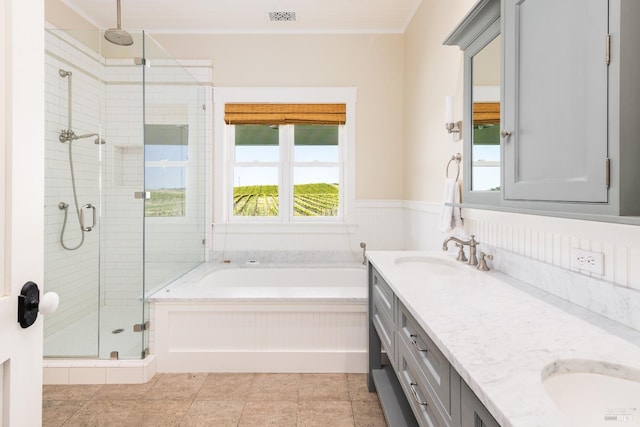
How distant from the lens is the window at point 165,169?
2.63m


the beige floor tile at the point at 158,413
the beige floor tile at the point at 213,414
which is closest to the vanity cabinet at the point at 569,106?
the beige floor tile at the point at 213,414

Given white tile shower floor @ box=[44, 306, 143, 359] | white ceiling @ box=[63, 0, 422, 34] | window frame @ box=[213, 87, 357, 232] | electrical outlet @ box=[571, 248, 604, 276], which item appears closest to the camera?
electrical outlet @ box=[571, 248, 604, 276]

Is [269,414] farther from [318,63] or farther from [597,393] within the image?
[318,63]

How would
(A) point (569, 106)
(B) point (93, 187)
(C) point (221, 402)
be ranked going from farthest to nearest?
(B) point (93, 187)
(C) point (221, 402)
(A) point (569, 106)

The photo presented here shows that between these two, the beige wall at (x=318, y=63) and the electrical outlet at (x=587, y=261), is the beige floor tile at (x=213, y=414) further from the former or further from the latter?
the beige wall at (x=318, y=63)

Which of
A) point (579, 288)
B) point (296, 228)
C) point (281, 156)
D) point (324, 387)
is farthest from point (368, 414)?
point (281, 156)

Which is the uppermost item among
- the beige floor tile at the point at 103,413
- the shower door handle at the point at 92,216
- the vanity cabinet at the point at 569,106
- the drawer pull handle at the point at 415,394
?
the vanity cabinet at the point at 569,106

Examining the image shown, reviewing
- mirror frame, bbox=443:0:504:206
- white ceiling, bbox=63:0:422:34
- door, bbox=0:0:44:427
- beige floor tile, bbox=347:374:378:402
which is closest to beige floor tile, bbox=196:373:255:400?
beige floor tile, bbox=347:374:378:402

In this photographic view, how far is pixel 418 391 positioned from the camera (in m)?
1.27

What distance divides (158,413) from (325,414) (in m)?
0.91

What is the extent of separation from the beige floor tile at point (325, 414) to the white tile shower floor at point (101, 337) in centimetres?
114

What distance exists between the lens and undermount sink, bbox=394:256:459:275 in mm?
2002

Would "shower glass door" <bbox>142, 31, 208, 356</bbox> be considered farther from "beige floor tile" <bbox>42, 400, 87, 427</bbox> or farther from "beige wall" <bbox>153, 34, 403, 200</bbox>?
"beige floor tile" <bbox>42, 400, 87, 427</bbox>

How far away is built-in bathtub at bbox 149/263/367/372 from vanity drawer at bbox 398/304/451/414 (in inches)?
42.2
